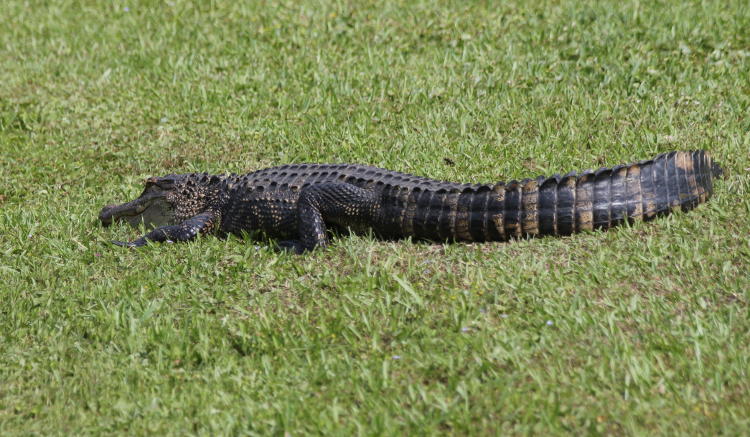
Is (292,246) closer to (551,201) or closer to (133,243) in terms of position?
(133,243)

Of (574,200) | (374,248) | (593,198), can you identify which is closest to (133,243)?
(374,248)

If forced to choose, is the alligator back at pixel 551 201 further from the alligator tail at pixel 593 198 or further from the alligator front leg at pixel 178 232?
the alligator front leg at pixel 178 232

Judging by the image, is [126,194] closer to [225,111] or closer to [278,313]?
[225,111]

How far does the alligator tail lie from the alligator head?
8.78 feet

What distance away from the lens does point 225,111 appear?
814cm

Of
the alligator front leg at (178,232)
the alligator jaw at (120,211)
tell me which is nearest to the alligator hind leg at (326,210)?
the alligator front leg at (178,232)

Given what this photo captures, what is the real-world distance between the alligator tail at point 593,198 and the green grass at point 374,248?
119 mm

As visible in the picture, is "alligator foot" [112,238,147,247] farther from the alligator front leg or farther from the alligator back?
the alligator back

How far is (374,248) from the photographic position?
5445mm

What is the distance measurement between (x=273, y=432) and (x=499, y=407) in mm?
1001

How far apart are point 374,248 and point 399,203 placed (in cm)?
37

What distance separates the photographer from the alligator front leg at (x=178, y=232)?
6.13 metres

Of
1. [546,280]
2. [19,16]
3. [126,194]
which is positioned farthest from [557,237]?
[19,16]

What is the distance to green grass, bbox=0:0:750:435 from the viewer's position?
393cm
